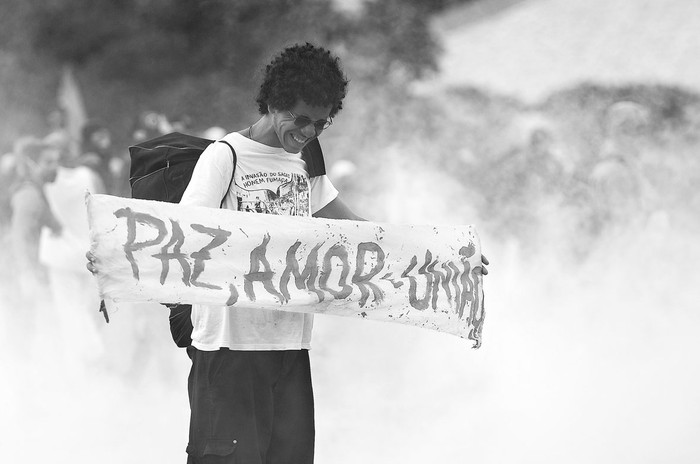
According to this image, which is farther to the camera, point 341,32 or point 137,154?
Result: point 341,32

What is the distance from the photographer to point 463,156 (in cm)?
574

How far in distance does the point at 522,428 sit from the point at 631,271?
101 centimetres

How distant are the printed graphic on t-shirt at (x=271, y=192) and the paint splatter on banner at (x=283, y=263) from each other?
0.15 ft

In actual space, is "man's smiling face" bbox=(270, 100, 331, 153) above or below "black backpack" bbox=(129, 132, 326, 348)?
above

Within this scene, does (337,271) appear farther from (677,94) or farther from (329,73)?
(677,94)

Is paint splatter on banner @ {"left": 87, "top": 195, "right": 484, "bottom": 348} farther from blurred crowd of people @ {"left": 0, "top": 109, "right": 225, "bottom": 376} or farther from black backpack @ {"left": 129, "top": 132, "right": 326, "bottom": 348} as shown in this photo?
blurred crowd of people @ {"left": 0, "top": 109, "right": 225, "bottom": 376}

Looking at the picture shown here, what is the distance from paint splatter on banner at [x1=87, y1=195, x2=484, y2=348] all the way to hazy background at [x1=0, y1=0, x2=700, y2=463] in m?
2.61

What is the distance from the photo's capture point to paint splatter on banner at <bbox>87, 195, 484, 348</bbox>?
2553 mm

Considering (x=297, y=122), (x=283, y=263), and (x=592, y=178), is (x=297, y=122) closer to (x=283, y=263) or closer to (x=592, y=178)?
(x=283, y=263)

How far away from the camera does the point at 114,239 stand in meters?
2.53

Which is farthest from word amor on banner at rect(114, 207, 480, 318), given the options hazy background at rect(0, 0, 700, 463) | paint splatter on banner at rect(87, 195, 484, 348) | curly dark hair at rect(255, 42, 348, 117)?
hazy background at rect(0, 0, 700, 463)

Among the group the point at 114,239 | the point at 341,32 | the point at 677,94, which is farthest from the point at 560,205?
the point at 114,239

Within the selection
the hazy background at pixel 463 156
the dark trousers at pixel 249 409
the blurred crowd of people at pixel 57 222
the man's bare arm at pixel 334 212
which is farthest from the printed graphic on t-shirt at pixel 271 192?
the blurred crowd of people at pixel 57 222

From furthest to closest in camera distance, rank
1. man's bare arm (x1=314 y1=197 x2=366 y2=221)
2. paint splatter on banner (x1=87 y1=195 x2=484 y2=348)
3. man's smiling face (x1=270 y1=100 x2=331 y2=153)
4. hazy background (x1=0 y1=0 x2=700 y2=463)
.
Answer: hazy background (x1=0 y1=0 x2=700 y2=463)
man's bare arm (x1=314 y1=197 x2=366 y2=221)
man's smiling face (x1=270 y1=100 x2=331 y2=153)
paint splatter on banner (x1=87 y1=195 x2=484 y2=348)
